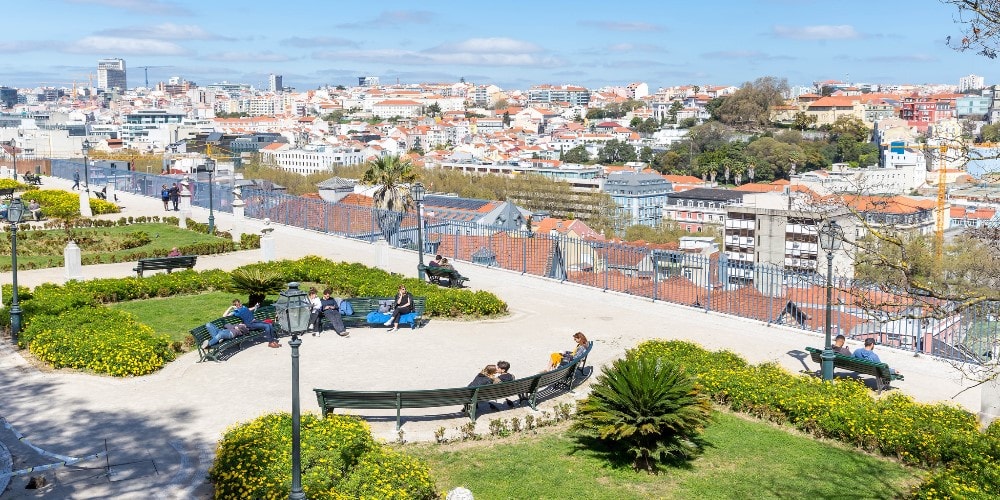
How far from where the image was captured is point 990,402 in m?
9.41

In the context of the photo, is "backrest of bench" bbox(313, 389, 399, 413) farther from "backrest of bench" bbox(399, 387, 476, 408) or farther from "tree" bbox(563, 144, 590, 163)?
"tree" bbox(563, 144, 590, 163)

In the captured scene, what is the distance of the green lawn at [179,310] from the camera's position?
14195 millimetres

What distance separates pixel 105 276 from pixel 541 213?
74.6m

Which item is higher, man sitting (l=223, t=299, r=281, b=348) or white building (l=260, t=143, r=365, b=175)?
white building (l=260, t=143, r=365, b=175)

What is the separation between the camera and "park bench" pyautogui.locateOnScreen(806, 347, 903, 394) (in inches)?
433

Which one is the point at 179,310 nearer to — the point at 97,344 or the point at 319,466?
the point at 97,344

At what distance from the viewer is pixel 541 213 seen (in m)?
92.1

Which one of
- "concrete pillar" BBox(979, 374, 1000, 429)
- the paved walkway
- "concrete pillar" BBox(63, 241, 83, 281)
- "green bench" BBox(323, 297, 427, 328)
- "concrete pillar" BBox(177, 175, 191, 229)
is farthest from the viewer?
"concrete pillar" BBox(177, 175, 191, 229)

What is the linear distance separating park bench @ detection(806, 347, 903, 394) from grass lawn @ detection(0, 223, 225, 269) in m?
15.7

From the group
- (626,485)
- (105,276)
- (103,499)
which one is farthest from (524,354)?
(105,276)

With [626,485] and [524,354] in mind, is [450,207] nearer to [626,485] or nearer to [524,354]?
[524,354]

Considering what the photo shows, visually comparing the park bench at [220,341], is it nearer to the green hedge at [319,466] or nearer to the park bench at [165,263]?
the green hedge at [319,466]

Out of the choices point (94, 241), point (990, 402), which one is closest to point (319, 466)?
point (990, 402)

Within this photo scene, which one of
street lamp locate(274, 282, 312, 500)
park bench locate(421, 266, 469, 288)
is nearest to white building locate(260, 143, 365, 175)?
park bench locate(421, 266, 469, 288)
